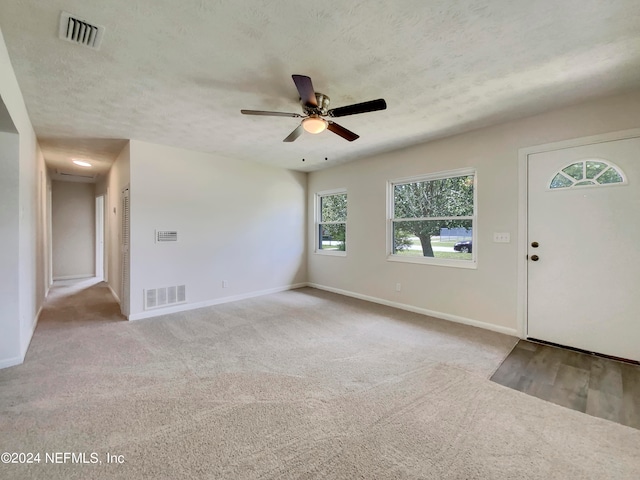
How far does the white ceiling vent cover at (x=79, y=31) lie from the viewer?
1687mm

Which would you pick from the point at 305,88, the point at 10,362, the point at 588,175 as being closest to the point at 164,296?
the point at 10,362

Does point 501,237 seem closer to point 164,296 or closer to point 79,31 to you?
point 79,31

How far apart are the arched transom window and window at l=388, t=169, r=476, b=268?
893mm

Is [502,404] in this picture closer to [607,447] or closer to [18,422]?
[607,447]

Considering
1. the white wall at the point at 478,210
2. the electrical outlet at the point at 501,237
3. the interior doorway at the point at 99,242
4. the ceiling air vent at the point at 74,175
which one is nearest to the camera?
the white wall at the point at 478,210

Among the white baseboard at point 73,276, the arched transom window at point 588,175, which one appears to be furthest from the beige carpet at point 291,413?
the white baseboard at point 73,276

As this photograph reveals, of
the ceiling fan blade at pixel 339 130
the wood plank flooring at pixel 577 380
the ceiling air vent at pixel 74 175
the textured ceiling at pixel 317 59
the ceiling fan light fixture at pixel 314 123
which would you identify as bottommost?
the wood plank flooring at pixel 577 380

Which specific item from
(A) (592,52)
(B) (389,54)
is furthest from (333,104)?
(A) (592,52)

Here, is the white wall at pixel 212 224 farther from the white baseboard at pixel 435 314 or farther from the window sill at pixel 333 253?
the white baseboard at pixel 435 314

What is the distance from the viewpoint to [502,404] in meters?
2.03

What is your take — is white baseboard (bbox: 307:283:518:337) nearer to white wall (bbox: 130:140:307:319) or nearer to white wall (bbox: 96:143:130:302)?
white wall (bbox: 130:140:307:319)

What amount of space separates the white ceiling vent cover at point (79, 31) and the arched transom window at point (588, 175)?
14.0ft

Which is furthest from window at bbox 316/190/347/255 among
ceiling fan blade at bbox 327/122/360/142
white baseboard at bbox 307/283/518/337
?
ceiling fan blade at bbox 327/122/360/142

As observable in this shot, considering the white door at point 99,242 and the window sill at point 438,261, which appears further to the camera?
the white door at point 99,242
